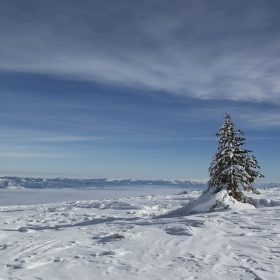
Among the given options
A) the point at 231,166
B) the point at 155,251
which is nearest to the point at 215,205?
the point at 231,166

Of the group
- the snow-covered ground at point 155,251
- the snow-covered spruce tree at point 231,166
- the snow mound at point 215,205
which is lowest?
the snow-covered ground at point 155,251

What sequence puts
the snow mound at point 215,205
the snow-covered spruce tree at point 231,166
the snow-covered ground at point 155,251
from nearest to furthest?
the snow-covered ground at point 155,251
the snow mound at point 215,205
the snow-covered spruce tree at point 231,166

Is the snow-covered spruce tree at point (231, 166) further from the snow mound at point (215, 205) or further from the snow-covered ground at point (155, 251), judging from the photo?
the snow-covered ground at point (155, 251)

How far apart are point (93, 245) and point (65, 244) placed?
105cm

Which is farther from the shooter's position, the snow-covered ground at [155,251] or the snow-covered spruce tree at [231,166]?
the snow-covered spruce tree at [231,166]

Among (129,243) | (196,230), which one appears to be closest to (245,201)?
(196,230)

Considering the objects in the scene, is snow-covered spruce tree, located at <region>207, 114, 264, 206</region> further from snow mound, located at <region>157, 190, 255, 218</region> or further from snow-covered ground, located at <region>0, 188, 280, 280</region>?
snow-covered ground, located at <region>0, 188, 280, 280</region>

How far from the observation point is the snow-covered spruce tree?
59.3 ft

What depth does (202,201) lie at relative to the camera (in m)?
17.5

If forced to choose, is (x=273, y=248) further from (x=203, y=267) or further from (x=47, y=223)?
(x=47, y=223)

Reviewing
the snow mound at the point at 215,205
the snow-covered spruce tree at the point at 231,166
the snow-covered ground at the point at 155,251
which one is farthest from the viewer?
the snow-covered spruce tree at the point at 231,166

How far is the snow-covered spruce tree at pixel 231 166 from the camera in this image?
18062 millimetres

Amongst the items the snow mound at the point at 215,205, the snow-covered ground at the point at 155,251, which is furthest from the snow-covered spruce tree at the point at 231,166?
the snow-covered ground at the point at 155,251

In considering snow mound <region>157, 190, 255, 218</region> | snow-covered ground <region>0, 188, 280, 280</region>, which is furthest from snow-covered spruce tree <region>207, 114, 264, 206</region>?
snow-covered ground <region>0, 188, 280, 280</region>
